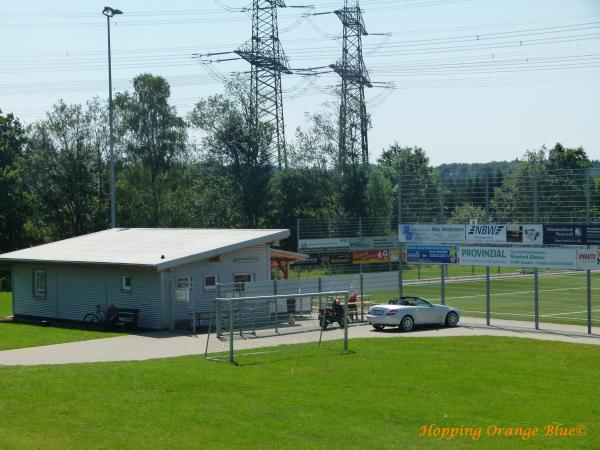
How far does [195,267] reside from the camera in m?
30.4

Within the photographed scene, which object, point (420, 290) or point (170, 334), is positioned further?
point (420, 290)

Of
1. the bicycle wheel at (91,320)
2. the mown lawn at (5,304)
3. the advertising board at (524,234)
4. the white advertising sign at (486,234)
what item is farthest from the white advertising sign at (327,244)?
the advertising board at (524,234)

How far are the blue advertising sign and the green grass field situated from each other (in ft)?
10.4

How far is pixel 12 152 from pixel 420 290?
126 ft

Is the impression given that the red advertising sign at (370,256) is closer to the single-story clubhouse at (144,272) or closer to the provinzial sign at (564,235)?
the single-story clubhouse at (144,272)

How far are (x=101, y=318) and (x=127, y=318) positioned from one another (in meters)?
2.11

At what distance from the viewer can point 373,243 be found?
171 feet

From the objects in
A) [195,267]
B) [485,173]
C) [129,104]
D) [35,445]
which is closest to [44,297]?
[195,267]

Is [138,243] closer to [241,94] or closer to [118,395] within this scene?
[118,395]

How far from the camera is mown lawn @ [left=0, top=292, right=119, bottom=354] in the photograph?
25.6 metres

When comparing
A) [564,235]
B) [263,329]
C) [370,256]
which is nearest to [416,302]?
[564,235]

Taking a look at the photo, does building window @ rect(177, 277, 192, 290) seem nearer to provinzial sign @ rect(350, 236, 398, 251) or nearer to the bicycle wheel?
the bicycle wheel

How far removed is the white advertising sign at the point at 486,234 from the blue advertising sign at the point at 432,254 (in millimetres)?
801

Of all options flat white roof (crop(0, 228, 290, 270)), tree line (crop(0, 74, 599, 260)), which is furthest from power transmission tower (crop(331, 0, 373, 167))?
flat white roof (crop(0, 228, 290, 270))
